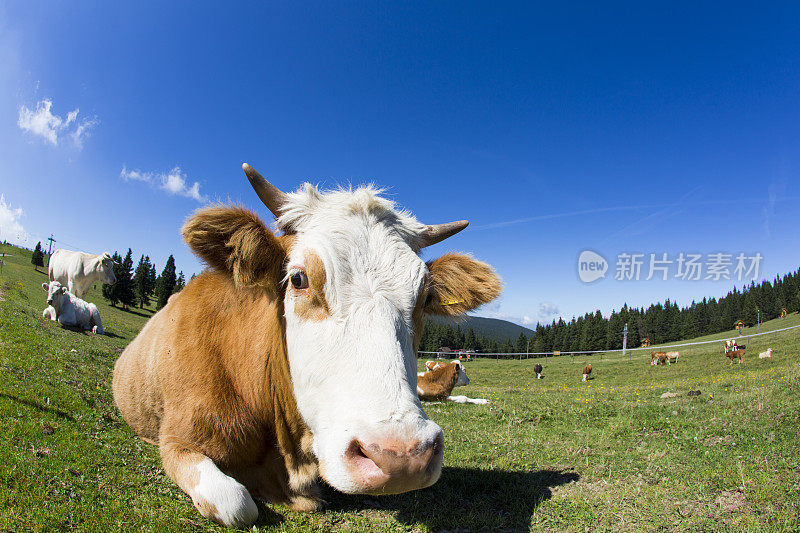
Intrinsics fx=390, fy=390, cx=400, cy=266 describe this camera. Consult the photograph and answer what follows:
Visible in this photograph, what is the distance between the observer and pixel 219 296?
4066mm

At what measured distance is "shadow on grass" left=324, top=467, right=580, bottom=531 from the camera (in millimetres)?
3430

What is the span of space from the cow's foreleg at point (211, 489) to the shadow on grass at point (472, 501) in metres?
0.93

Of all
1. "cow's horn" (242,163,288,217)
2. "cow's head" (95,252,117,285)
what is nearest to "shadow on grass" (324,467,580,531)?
"cow's horn" (242,163,288,217)

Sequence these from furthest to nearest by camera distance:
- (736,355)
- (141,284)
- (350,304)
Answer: (141,284), (736,355), (350,304)

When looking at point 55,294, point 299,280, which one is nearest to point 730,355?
point 299,280

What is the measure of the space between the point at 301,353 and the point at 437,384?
1098cm

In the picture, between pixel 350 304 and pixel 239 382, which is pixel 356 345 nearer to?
pixel 350 304

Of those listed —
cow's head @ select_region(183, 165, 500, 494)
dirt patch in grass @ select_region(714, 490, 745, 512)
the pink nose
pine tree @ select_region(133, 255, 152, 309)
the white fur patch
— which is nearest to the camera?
the pink nose

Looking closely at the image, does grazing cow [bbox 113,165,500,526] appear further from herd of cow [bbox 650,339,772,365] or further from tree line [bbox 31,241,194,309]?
tree line [bbox 31,241,194,309]

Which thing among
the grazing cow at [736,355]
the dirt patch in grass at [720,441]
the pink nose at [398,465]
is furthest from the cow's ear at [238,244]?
the grazing cow at [736,355]

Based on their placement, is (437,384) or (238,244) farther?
(437,384)

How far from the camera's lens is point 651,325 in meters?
105

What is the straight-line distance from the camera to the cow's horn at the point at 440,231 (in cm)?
394

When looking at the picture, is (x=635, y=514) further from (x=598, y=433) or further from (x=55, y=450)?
(x=55, y=450)
